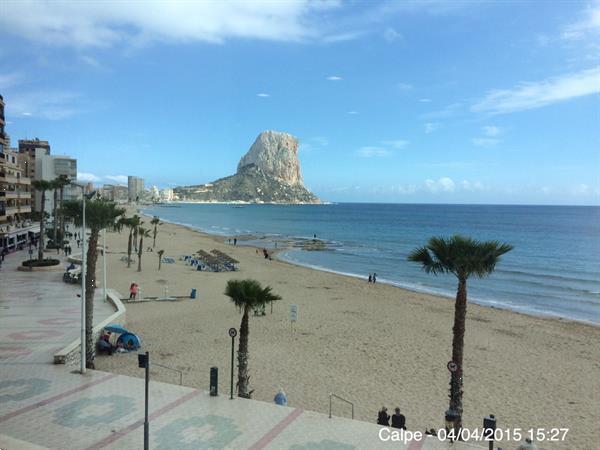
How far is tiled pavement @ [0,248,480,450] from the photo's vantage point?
918 centimetres

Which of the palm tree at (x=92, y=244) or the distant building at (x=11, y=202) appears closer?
the palm tree at (x=92, y=244)

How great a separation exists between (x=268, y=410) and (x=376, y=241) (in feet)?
226

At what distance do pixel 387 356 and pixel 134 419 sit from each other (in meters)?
10.5

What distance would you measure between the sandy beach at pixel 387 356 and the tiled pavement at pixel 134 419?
87.1 inches

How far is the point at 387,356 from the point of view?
1791cm

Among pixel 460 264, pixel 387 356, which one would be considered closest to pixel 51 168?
pixel 387 356

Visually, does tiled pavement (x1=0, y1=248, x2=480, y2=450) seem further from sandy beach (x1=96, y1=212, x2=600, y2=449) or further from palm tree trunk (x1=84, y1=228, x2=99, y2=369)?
sandy beach (x1=96, y1=212, x2=600, y2=449)

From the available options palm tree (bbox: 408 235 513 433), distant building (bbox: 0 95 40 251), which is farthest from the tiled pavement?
distant building (bbox: 0 95 40 251)

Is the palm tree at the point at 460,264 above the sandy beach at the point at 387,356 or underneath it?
above

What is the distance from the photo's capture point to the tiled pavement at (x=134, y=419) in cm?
918

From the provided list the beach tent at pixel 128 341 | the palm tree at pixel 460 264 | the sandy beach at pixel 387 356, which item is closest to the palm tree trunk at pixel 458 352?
the palm tree at pixel 460 264

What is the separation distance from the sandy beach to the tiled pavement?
7.26ft

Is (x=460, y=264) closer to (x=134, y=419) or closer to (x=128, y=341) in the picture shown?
(x=134, y=419)

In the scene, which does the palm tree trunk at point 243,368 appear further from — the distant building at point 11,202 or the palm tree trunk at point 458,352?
the distant building at point 11,202
